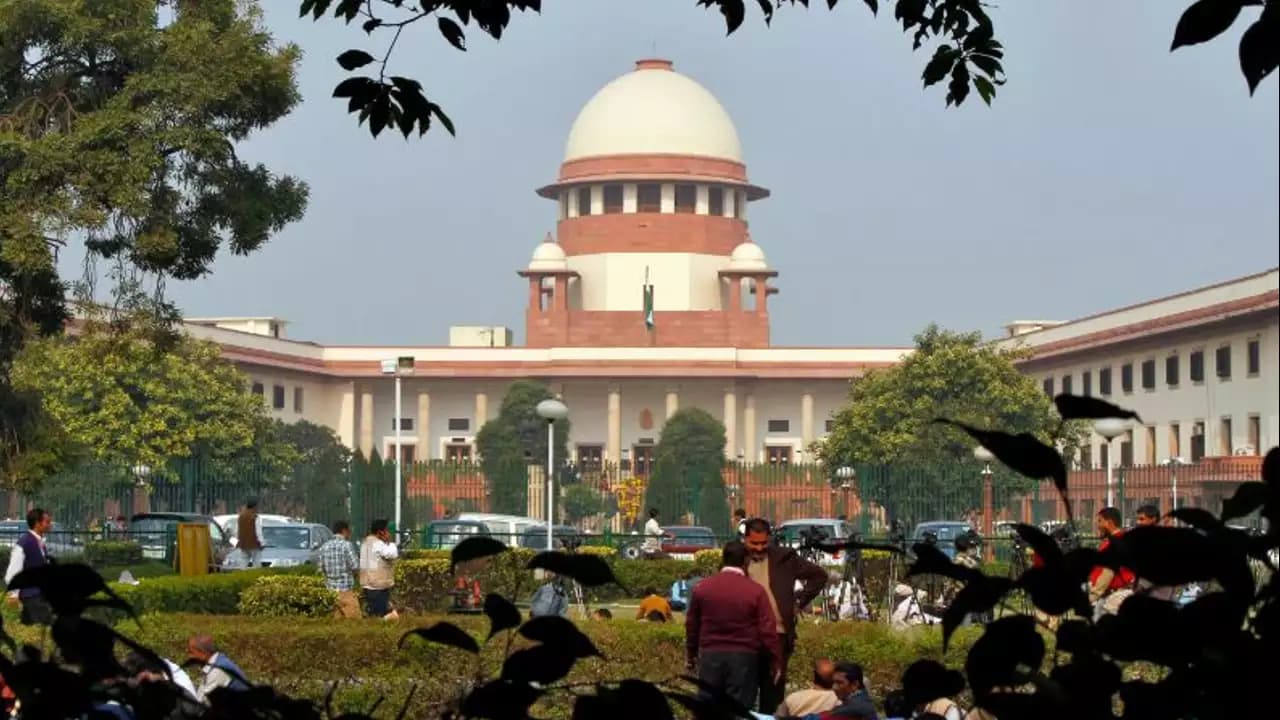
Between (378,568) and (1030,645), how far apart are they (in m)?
14.8

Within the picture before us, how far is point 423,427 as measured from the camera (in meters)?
70.1

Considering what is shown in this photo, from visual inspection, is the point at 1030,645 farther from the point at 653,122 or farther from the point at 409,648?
the point at 653,122

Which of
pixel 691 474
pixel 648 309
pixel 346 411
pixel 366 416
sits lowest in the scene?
pixel 691 474

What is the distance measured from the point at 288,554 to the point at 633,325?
46.8 meters

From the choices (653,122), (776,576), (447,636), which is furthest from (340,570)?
(653,122)

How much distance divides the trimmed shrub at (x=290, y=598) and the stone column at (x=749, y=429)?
54.1 metres

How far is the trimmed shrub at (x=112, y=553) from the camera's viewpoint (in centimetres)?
2338

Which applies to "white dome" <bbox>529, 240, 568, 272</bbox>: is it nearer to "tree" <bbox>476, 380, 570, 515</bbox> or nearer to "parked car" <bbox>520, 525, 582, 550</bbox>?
"tree" <bbox>476, 380, 570, 515</bbox>

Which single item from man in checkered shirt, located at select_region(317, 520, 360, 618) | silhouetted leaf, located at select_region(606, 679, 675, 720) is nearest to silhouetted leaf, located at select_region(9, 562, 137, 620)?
silhouetted leaf, located at select_region(606, 679, 675, 720)

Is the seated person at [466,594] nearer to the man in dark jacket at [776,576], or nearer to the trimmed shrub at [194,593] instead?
the trimmed shrub at [194,593]

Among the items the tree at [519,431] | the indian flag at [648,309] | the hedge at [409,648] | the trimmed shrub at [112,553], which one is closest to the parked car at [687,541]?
the trimmed shrub at [112,553]

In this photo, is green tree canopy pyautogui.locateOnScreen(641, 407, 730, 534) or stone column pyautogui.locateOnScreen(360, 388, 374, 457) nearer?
green tree canopy pyautogui.locateOnScreen(641, 407, 730, 534)

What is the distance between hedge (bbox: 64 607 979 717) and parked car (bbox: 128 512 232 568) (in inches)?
430

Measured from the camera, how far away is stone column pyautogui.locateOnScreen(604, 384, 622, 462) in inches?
2739
